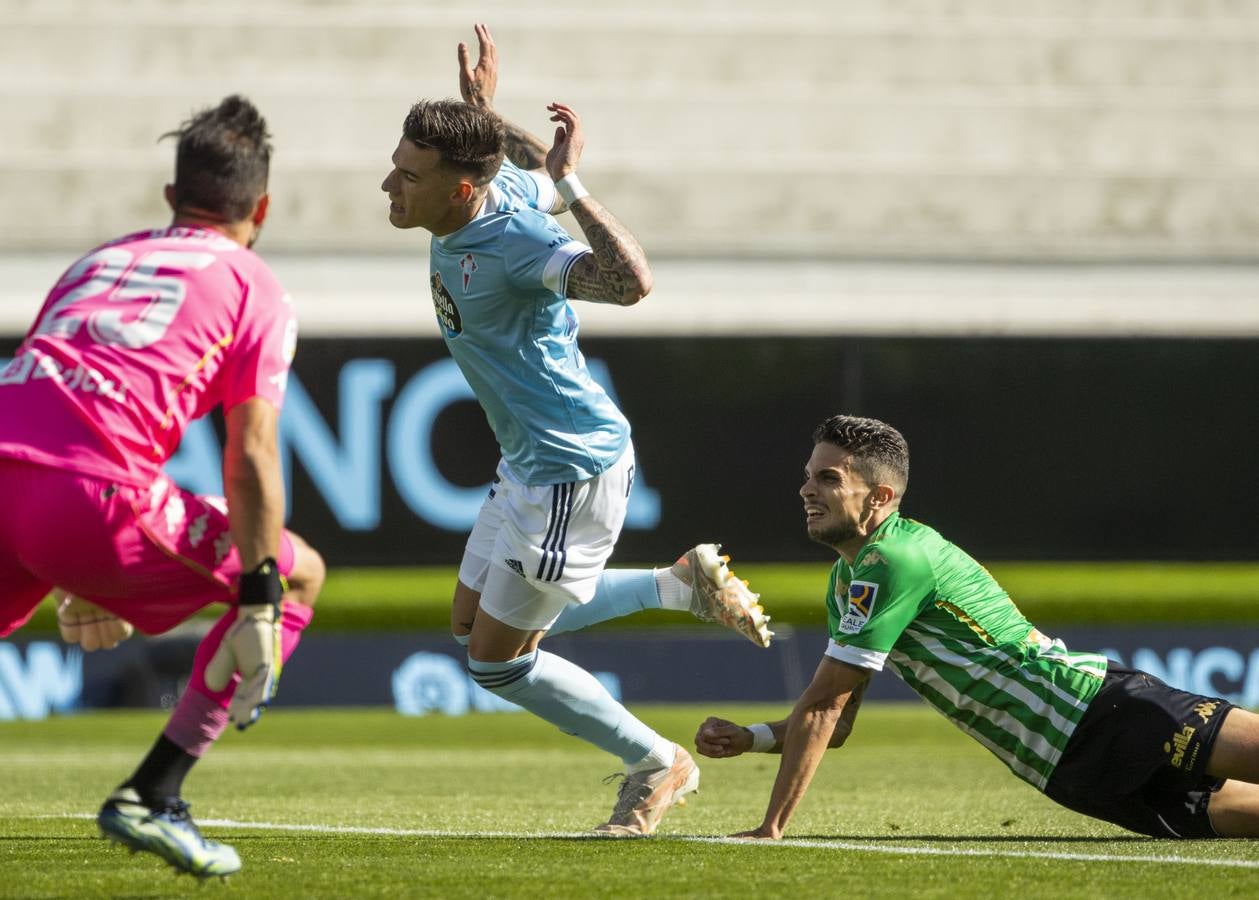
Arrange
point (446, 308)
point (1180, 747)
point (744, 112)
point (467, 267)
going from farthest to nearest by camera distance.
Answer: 1. point (744, 112)
2. point (446, 308)
3. point (467, 267)
4. point (1180, 747)

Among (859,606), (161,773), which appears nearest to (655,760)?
(859,606)

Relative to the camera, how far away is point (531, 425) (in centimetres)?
555

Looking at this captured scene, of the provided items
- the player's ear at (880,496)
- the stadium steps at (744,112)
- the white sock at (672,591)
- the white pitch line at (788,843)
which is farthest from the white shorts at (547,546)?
the stadium steps at (744,112)

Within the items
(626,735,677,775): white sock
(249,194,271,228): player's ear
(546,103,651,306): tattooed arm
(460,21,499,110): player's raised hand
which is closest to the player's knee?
(249,194,271,228): player's ear

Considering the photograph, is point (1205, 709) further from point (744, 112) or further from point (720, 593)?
point (744, 112)

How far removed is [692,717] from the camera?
506 inches

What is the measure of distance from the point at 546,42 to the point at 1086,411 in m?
7.10

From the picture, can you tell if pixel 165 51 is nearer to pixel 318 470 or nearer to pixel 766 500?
pixel 318 470

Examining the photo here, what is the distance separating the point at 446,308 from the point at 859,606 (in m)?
1.46

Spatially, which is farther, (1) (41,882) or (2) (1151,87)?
(2) (1151,87)

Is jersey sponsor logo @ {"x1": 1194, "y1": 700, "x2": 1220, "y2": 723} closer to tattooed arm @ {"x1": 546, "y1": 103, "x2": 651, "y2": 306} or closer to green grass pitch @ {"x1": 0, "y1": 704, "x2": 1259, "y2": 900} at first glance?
green grass pitch @ {"x1": 0, "y1": 704, "x2": 1259, "y2": 900}

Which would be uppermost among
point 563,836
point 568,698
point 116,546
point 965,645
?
point 116,546

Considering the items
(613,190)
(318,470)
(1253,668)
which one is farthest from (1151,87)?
(318,470)

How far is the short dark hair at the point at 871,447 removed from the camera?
5184 millimetres
